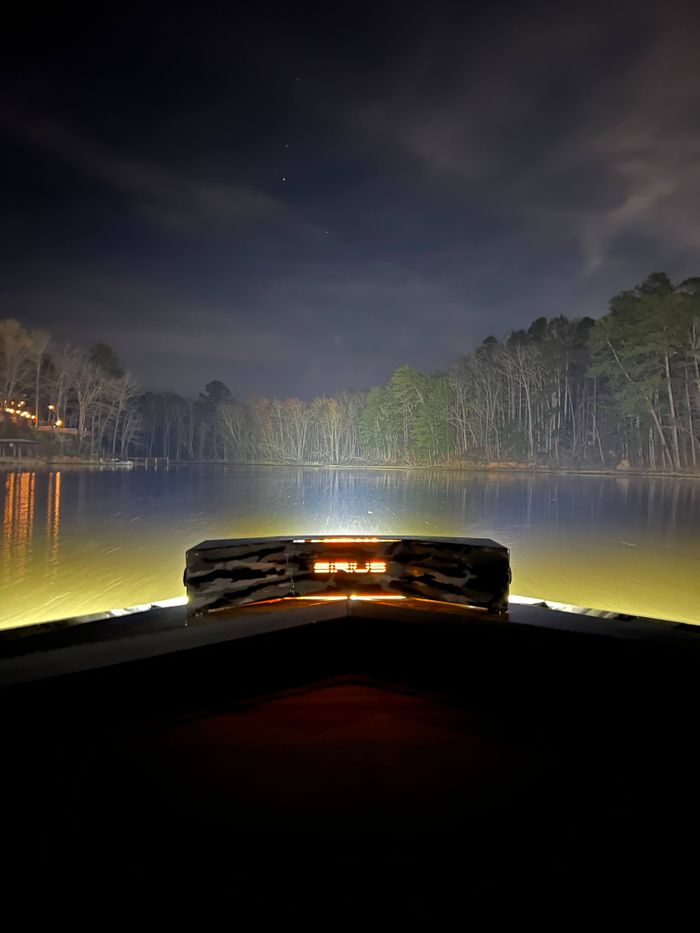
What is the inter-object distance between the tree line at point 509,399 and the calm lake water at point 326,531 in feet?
75.9

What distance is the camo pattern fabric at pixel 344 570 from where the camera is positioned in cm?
407

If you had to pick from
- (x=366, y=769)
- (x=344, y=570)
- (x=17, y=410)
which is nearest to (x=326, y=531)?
(x=344, y=570)

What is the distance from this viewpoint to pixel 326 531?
9133 mm

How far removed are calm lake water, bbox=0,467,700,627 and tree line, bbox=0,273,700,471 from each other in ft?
75.9

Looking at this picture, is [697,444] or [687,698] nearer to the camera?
[687,698]

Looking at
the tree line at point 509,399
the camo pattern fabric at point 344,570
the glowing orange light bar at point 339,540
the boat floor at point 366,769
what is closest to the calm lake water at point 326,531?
the camo pattern fabric at point 344,570

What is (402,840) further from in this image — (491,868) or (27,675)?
(27,675)

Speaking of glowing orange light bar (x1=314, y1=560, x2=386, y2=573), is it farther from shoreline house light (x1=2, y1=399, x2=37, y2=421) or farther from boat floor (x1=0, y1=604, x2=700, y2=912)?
shoreline house light (x1=2, y1=399, x2=37, y2=421)

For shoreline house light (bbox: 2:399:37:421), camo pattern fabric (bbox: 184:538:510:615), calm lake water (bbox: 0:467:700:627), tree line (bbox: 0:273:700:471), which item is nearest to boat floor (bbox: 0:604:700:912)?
camo pattern fabric (bbox: 184:538:510:615)

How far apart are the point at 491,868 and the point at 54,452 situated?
5427 cm

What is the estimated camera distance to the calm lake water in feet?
18.2

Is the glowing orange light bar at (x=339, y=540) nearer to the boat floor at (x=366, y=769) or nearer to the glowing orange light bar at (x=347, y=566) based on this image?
the glowing orange light bar at (x=347, y=566)

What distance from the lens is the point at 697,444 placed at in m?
36.9

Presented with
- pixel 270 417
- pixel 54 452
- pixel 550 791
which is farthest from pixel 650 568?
pixel 270 417
